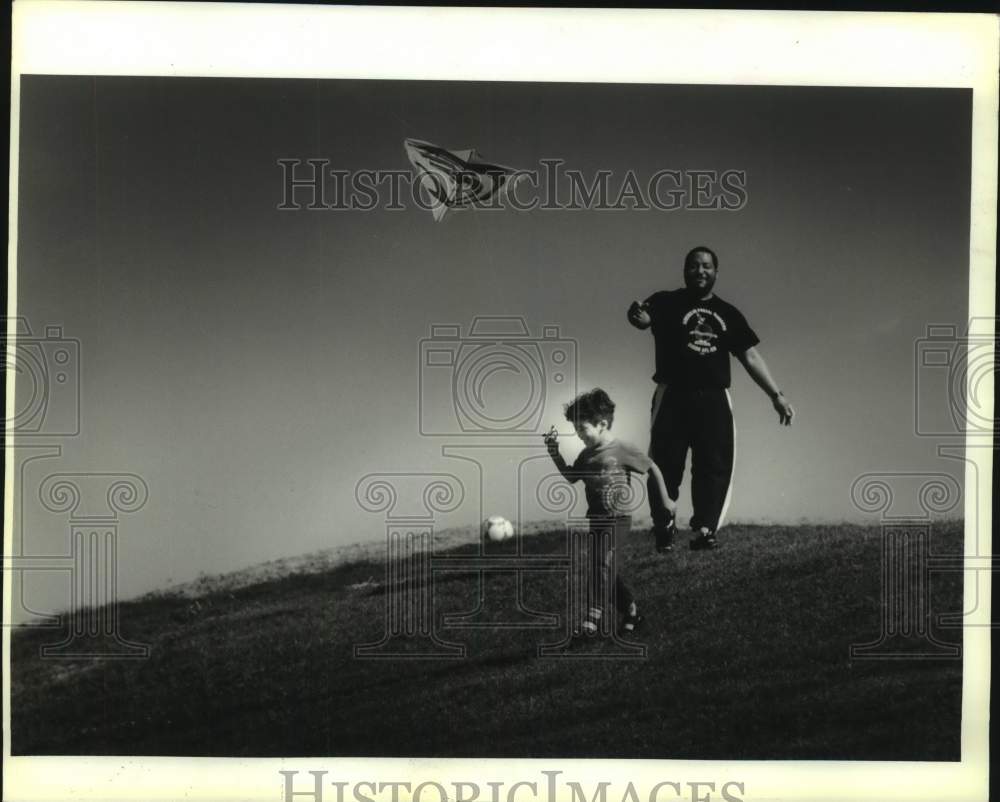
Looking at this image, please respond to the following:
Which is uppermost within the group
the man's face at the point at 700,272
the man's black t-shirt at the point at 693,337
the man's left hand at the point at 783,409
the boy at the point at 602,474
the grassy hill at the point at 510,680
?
the man's face at the point at 700,272

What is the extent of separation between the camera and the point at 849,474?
16.3 ft

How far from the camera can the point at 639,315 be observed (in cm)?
498

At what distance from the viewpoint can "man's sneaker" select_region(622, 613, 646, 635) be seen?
4.91m

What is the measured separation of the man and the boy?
6.3 inches

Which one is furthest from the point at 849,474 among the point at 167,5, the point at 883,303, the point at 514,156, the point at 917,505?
the point at 167,5

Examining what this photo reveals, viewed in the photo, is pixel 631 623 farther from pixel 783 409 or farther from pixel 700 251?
pixel 700 251

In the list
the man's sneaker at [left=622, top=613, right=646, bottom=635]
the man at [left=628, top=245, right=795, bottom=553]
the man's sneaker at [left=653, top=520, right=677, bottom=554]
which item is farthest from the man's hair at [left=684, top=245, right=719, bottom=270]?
the man's sneaker at [left=622, top=613, right=646, bottom=635]

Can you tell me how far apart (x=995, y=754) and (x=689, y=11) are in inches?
144

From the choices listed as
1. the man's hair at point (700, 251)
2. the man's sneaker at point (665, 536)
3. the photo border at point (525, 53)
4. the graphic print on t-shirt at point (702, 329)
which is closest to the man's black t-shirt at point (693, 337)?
the graphic print on t-shirt at point (702, 329)

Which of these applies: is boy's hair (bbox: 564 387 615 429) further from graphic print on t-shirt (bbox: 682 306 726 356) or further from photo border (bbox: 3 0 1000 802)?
photo border (bbox: 3 0 1000 802)

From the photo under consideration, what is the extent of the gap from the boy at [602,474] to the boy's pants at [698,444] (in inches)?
4.2

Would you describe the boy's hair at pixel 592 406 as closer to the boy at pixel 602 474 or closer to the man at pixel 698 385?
the boy at pixel 602 474

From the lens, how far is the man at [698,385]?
16.3 ft

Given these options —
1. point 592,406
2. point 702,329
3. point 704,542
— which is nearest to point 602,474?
point 592,406
